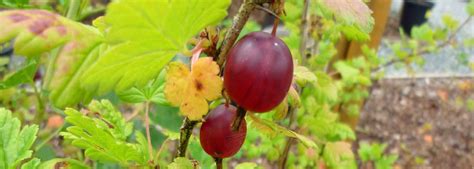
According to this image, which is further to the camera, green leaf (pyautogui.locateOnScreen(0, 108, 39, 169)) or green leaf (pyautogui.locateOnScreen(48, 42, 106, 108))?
green leaf (pyautogui.locateOnScreen(0, 108, 39, 169))

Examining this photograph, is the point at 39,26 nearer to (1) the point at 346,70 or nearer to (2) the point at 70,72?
(2) the point at 70,72

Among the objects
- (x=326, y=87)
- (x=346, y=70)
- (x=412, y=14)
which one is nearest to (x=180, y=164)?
(x=326, y=87)

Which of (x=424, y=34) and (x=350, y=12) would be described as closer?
(x=350, y=12)

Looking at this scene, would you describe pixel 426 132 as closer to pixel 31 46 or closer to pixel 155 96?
pixel 155 96

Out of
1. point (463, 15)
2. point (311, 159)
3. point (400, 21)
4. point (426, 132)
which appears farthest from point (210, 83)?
point (463, 15)

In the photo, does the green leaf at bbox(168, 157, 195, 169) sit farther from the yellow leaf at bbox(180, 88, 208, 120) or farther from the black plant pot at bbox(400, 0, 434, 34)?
the black plant pot at bbox(400, 0, 434, 34)

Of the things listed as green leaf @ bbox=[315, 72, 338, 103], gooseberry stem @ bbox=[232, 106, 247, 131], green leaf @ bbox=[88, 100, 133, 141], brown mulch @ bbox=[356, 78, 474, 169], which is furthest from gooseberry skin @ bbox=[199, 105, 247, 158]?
brown mulch @ bbox=[356, 78, 474, 169]

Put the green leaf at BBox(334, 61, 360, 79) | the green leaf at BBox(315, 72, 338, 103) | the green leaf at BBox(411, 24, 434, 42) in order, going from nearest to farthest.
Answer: the green leaf at BBox(315, 72, 338, 103) < the green leaf at BBox(334, 61, 360, 79) < the green leaf at BBox(411, 24, 434, 42)
